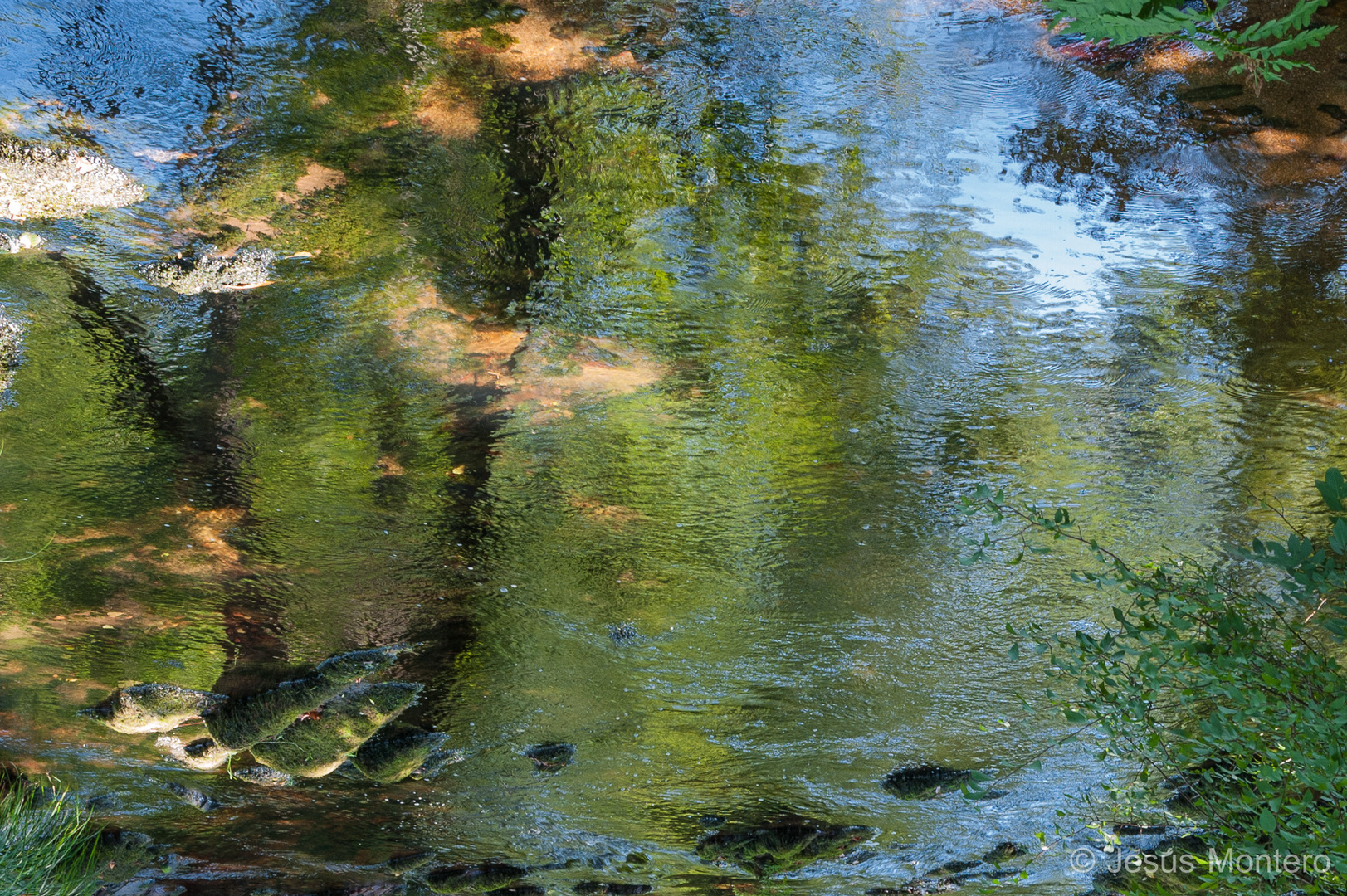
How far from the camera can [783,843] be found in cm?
495

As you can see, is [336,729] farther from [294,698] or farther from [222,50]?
[222,50]

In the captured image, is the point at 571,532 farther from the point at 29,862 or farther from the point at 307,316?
the point at 29,862

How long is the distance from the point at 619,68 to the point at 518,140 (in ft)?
1.22

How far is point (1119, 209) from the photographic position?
243 centimetres

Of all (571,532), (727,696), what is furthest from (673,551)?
(727,696)

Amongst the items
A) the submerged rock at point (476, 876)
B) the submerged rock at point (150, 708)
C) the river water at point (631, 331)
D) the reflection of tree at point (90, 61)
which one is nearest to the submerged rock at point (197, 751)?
the submerged rock at point (150, 708)

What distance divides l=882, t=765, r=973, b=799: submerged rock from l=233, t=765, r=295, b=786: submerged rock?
3.36 m

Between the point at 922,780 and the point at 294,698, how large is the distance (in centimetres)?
337

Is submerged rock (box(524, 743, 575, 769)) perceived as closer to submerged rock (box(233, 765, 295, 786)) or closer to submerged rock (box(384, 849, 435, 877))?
submerged rock (box(233, 765, 295, 786))

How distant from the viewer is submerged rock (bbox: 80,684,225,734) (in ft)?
12.1

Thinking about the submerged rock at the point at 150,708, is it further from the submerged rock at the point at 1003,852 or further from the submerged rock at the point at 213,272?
the submerged rock at the point at 1003,852

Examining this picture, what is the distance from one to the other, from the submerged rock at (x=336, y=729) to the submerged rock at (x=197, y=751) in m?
0.17

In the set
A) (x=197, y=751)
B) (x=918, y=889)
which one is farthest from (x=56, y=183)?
(x=918, y=889)

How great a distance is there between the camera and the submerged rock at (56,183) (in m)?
2.14
